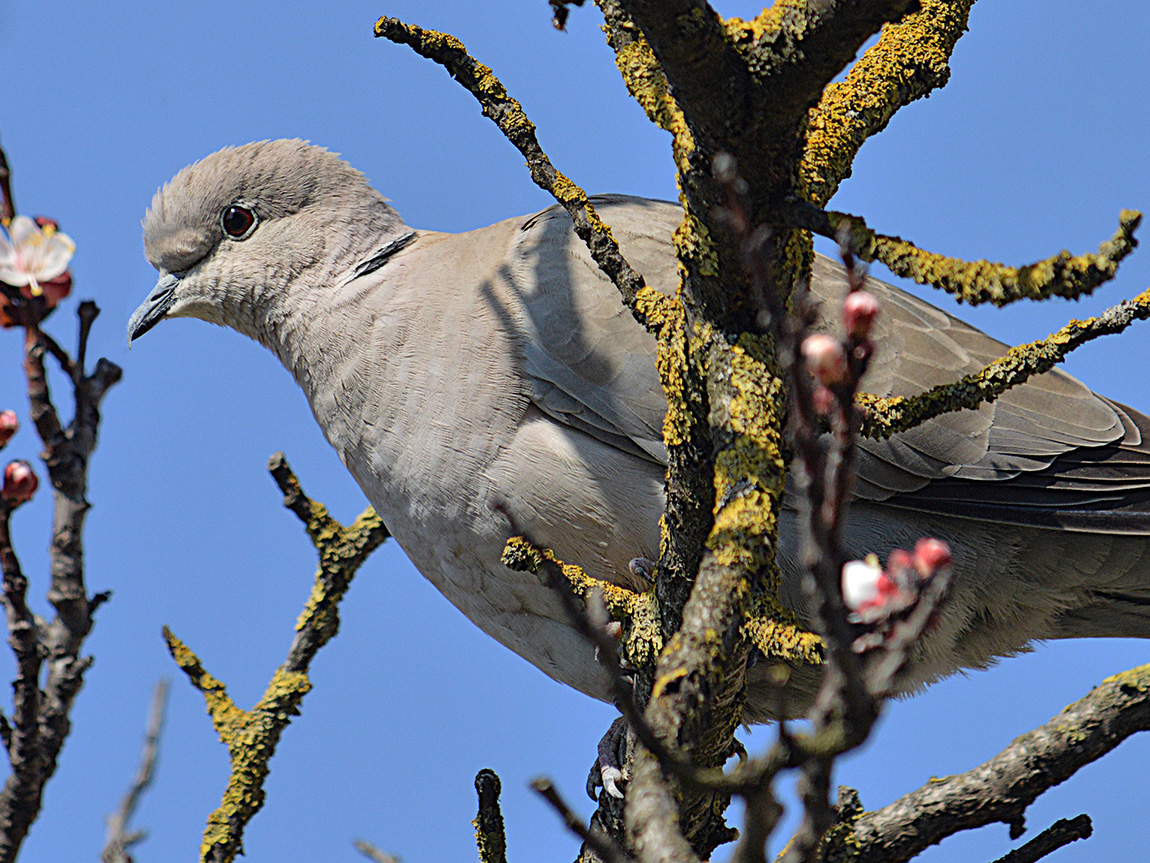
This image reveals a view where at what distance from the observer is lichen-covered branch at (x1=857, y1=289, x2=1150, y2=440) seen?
5.25ft

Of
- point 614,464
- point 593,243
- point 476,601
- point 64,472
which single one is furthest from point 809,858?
point 476,601

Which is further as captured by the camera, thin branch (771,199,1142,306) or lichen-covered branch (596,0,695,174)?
lichen-covered branch (596,0,695,174)

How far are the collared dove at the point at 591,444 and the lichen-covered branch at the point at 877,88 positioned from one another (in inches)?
36.8

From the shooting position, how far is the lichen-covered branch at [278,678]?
3.39 m

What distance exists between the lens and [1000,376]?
5.74 feet

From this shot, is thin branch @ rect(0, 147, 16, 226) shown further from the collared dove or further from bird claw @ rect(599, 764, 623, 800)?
bird claw @ rect(599, 764, 623, 800)

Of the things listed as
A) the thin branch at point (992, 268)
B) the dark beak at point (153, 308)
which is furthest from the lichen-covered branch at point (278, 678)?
the thin branch at point (992, 268)

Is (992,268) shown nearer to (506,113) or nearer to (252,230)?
(506,113)

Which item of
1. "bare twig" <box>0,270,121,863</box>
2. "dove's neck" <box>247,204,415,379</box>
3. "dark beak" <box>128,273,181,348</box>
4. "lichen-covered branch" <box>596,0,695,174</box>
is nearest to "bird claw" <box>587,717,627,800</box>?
"dove's neck" <box>247,204,415,379</box>

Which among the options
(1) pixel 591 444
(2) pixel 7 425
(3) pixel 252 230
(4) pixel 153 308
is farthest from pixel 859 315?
(4) pixel 153 308

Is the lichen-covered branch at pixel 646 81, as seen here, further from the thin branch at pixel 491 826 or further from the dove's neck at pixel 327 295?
the dove's neck at pixel 327 295

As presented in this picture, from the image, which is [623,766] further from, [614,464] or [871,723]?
[871,723]

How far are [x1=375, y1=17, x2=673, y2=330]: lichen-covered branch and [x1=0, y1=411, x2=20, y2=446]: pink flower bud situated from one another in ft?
3.18

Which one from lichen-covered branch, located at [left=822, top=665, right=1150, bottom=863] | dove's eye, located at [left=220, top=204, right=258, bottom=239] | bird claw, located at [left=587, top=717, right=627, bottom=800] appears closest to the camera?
lichen-covered branch, located at [left=822, top=665, right=1150, bottom=863]
